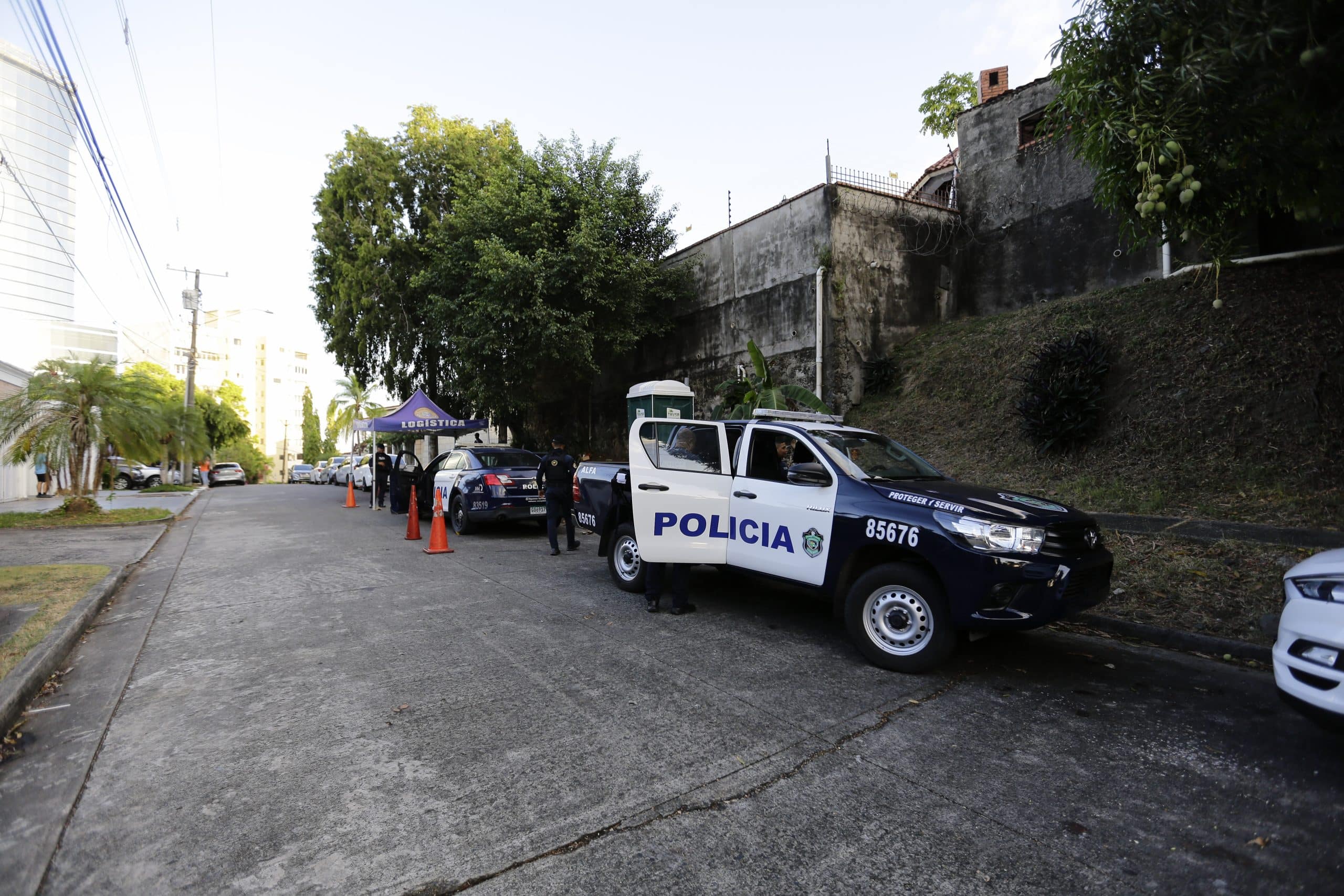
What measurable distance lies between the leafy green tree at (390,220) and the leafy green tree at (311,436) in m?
78.5

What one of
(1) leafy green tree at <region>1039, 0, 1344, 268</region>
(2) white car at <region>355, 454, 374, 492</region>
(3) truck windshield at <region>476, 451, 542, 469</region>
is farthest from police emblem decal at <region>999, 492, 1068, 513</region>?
(2) white car at <region>355, 454, 374, 492</region>

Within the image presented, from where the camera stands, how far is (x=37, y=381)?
14.4 meters

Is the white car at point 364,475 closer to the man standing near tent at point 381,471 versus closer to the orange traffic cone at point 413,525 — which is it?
the man standing near tent at point 381,471

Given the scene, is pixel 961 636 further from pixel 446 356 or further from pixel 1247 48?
pixel 446 356

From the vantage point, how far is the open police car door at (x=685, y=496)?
6.25 metres

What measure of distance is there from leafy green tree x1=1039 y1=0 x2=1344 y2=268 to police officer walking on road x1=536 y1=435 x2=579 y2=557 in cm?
707

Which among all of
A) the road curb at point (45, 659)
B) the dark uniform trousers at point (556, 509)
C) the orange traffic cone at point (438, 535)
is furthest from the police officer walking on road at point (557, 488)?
the road curb at point (45, 659)

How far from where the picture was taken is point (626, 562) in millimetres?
7543

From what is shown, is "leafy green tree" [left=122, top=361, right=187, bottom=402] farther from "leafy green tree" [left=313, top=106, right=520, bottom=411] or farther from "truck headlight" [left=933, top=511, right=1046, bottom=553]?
"truck headlight" [left=933, top=511, right=1046, bottom=553]

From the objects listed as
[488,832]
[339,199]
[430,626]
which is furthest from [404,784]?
[339,199]

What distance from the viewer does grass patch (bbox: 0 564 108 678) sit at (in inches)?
202

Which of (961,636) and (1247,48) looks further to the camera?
(961,636)

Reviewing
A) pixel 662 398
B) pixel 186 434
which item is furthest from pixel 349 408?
pixel 662 398

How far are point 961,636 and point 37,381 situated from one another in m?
18.0
